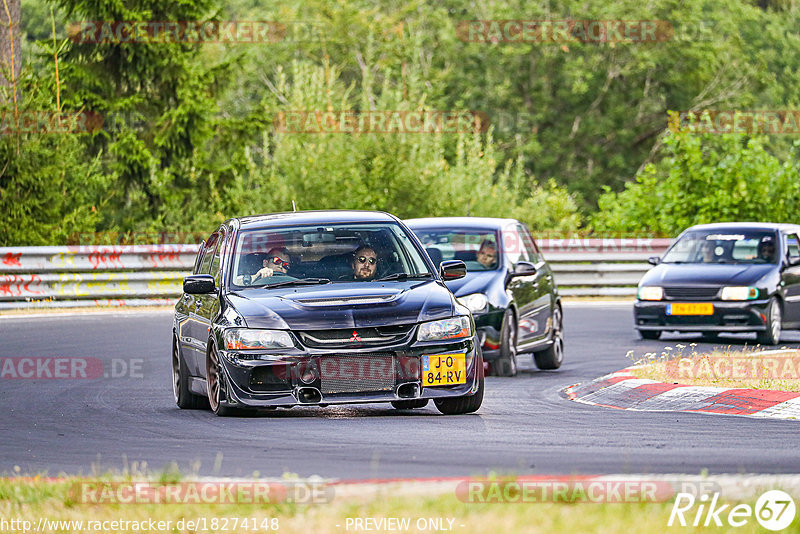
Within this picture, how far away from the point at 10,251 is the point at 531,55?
35805mm

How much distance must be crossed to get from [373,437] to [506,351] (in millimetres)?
5371

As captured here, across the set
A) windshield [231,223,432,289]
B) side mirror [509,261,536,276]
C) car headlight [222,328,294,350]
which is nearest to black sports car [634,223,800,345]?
A: side mirror [509,261,536,276]

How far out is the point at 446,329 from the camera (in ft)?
34.2

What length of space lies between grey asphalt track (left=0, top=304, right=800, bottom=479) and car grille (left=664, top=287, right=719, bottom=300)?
4.70 meters

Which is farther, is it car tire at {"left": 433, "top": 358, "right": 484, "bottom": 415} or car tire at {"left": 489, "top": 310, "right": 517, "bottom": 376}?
car tire at {"left": 489, "top": 310, "right": 517, "bottom": 376}

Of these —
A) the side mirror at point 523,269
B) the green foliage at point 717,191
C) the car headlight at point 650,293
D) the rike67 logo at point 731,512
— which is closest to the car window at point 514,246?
the side mirror at point 523,269

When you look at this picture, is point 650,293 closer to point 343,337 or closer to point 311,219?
point 311,219

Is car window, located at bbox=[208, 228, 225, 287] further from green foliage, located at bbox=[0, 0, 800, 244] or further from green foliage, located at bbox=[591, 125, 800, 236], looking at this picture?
green foliage, located at bbox=[591, 125, 800, 236]

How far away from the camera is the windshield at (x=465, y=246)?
15.6 metres

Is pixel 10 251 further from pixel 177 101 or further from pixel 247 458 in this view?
pixel 247 458

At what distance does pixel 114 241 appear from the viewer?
28734 millimetres

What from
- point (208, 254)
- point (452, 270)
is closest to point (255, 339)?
point (452, 270)

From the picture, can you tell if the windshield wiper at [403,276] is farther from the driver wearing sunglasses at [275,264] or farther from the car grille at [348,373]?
the car grille at [348,373]

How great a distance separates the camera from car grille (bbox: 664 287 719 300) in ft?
61.5
